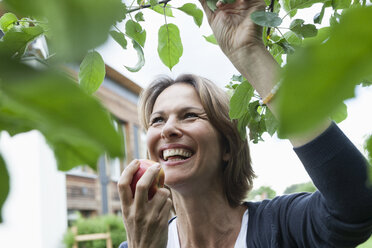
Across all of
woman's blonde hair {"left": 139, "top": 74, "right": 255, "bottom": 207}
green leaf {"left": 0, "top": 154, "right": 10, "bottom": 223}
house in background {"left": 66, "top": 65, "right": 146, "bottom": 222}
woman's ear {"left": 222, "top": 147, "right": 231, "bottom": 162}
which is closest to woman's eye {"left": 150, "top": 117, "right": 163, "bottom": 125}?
woman's blonde hair {"left": 139, "top": 74, "right": 255, "bottom": 207}

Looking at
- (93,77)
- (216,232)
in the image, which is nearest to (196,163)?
(216,232)

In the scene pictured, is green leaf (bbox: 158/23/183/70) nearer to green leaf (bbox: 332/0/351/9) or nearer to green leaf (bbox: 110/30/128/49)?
green leaf (bbox: 110/30/128/49)

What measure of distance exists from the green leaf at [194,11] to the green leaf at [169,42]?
40mm

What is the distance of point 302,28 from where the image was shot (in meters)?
0.67

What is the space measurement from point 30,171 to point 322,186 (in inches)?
291

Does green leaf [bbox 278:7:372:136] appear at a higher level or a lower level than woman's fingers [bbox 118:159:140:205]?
lower

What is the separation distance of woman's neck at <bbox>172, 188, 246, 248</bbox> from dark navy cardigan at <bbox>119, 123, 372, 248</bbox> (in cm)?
35

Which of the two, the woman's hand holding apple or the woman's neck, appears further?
the woman's neck

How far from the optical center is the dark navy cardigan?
2.54ft

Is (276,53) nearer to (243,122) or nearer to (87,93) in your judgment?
(243,122)

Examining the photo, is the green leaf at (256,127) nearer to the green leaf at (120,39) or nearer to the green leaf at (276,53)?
the green leaf at (276,53)

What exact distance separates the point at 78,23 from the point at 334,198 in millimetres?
828

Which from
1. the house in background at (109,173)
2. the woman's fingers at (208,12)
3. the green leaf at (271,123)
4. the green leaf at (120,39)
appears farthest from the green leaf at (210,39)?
the house in background at (109,173)

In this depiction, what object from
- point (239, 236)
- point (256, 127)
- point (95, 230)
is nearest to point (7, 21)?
point (256, 127)
